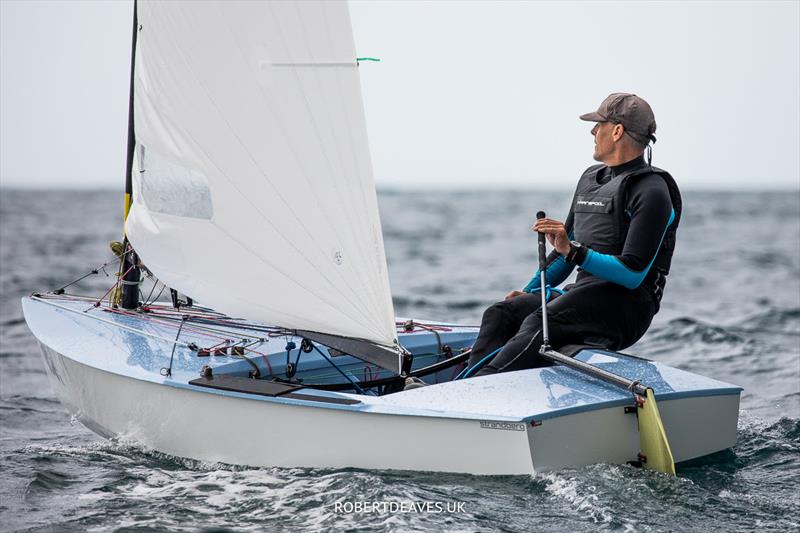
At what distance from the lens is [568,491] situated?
128 inches

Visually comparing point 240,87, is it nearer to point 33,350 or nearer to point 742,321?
point 33,350

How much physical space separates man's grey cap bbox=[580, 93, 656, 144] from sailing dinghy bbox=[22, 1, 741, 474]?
0.89 metres

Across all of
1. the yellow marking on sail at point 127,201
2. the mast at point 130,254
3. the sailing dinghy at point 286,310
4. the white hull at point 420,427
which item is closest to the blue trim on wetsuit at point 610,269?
the sailing dinghy at point 286,310

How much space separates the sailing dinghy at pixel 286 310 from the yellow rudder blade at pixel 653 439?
1.6 inches

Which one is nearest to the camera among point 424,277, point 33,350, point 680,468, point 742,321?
point 680,468

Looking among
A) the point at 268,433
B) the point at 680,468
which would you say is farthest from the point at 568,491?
the point at 268,433

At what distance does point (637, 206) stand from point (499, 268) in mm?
10820

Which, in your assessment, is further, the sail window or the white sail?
the sail window

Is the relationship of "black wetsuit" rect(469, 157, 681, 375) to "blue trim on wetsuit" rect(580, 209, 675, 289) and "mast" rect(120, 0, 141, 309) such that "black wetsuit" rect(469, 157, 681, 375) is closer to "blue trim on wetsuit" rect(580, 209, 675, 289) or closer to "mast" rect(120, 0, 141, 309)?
"blue trim on wetsuit" rect(580, 209, 675, 289)

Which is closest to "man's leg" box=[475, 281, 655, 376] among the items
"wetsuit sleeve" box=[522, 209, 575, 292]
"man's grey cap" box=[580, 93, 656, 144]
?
"wetsuit sleeve" box=[522, 209, 575, 292]

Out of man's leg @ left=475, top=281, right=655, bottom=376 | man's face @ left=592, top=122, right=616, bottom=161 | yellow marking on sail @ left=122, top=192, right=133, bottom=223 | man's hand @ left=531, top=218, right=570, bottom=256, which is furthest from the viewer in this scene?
yellow marking on sail @ left=122, top=192, right=133, bottom=223

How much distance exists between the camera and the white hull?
10.8ft

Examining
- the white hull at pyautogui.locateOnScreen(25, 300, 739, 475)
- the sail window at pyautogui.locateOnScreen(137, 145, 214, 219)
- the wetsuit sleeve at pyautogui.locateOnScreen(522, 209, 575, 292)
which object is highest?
the sail window at pyautogui.locateOnScreen(137, 145, 214, 219)

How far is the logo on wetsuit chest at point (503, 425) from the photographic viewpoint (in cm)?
322
